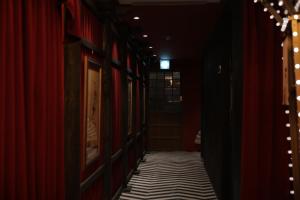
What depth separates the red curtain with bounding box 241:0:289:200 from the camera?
12.1ft

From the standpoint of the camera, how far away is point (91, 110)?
4.60 meters

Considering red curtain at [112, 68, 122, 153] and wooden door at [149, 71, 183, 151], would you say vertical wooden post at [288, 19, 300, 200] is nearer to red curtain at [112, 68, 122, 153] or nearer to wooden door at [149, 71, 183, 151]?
red curtain at [112, 68, 122, 153]

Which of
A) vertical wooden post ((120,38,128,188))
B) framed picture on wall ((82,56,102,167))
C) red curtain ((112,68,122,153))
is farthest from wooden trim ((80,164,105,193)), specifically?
vertical wooden post ((120,38,128,188))

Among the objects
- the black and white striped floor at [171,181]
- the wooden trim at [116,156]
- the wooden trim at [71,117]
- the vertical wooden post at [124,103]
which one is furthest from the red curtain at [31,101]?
the black and white striped floor at [171,181]

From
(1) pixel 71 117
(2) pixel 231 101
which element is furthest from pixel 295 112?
(2) pixel 231 101

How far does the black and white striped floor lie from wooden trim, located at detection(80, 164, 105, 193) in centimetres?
181

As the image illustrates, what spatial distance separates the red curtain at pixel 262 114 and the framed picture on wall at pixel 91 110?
69.8 inches

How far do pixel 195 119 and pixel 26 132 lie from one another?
38.0ft

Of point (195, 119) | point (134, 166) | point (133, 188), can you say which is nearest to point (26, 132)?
point (133, 188)

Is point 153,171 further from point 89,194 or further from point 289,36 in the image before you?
point 289,36

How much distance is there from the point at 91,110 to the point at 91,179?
0.85 m

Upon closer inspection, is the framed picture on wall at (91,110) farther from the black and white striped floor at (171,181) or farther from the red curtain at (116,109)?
the black and white striped floor at (171,181)

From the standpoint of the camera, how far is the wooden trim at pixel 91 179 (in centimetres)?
416

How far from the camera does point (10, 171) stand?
2018 millimetres
